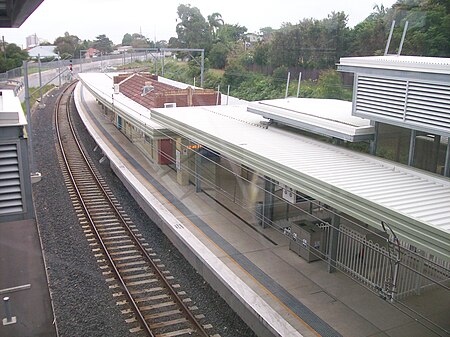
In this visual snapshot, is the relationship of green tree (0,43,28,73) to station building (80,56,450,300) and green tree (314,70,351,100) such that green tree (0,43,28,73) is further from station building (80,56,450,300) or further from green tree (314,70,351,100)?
station building (80,56,450,300)

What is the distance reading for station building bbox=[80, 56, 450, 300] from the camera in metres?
6.12

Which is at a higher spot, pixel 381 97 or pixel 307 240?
pixel 381 97

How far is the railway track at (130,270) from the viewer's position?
7.43m

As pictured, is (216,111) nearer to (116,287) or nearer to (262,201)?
(262,201)

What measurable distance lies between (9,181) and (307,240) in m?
5.66

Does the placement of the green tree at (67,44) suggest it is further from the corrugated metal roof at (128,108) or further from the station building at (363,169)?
Answer: the station building at (363,169)

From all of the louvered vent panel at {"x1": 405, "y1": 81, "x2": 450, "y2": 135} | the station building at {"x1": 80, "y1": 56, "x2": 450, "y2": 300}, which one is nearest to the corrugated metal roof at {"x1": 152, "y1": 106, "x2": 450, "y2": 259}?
the station building at {"x1": 80, "y1": 56, "x2": 450, "y2": 300}

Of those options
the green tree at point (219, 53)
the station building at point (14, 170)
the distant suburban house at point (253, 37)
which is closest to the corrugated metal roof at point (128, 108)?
the green tree at point (219, 53)

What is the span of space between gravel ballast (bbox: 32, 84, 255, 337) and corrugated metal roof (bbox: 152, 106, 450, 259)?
2.45 metres

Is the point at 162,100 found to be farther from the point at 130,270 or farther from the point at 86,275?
the point at 86,275

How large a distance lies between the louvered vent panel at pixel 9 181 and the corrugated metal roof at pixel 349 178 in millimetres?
4144

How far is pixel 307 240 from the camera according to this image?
913cm

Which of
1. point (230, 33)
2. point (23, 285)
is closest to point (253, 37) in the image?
point (230, 33)

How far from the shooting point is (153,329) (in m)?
7.26
